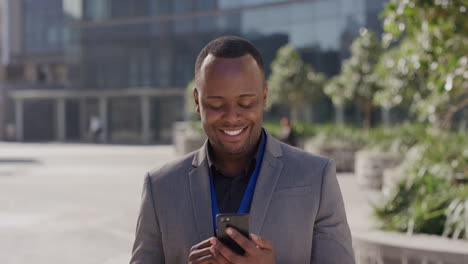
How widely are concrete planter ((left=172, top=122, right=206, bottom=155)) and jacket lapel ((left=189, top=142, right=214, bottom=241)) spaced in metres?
18.0

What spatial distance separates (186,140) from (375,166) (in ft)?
34.4

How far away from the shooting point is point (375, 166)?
496 inches

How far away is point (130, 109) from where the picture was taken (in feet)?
128

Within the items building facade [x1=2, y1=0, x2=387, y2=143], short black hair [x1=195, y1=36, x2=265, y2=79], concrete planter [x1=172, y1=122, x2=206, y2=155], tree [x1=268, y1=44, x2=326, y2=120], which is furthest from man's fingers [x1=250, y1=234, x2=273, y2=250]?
building facade [x1=2, y1=0, x2=387, y2=143]

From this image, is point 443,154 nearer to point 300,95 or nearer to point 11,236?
point 11,236

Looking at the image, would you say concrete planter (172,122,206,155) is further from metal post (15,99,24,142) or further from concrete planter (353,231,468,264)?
metal post (15,99,24,142)

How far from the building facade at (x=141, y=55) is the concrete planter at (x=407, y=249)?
89.9ft

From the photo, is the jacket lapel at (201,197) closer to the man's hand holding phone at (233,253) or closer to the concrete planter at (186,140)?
the man's hand holding phone at (233,253)

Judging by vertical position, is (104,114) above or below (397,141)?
below

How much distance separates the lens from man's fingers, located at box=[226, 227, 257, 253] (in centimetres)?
164

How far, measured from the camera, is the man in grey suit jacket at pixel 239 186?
1877mm

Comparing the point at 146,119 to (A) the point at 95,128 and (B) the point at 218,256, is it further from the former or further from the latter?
Result: (B) the point at 218,256

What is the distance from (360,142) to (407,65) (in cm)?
1063

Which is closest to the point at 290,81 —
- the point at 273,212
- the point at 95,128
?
the point at 95,128
